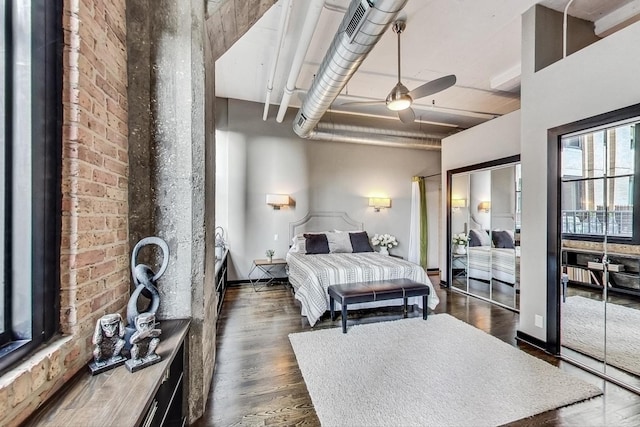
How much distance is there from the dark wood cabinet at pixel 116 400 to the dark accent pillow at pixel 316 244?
379cm

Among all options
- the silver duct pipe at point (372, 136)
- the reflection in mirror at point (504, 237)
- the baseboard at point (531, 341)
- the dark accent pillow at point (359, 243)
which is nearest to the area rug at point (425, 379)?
the baseboard at point (531, 341)

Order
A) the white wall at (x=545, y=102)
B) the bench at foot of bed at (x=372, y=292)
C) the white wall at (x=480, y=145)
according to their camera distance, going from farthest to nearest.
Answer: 1. the white wall at (x=480, y=145)
2. the bench at foot of bed at (x=372, y=292)
3. the white wall at (x=545, y=102)

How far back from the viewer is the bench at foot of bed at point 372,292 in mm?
3374

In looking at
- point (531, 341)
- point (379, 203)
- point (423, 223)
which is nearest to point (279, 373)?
point (531, 341)

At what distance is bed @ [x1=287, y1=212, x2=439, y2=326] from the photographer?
380cm

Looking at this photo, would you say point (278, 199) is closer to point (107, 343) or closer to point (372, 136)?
point (372, 136)

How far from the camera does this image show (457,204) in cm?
529

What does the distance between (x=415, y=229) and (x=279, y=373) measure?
488 centimetres

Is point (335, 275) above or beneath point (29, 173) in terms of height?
→ beneath

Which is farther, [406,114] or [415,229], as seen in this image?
[415,229]

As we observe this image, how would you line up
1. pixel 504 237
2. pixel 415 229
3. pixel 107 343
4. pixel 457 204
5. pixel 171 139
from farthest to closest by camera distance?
pixel 415 229 < pixel 457 204 < pixel 504 237 < pixel 171 139 < pixel 107 343

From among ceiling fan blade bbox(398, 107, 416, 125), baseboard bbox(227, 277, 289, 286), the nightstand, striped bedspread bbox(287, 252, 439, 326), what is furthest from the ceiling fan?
baseboard bbox(227, 277, 289, 286)

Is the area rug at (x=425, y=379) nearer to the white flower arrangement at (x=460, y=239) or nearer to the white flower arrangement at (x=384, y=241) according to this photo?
the white flower arrangement at (x=460, y=239)

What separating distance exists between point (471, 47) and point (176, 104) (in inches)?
145
